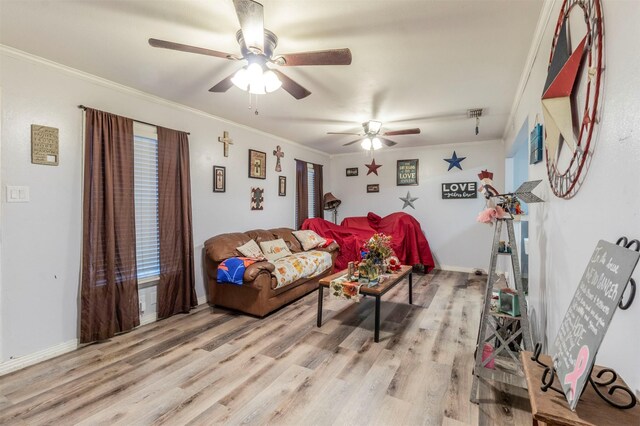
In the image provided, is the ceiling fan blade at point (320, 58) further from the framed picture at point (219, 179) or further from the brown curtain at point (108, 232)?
the framed picture at point (219, 179)

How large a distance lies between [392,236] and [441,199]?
1275 millimetres

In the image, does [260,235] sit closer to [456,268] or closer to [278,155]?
[278,155]

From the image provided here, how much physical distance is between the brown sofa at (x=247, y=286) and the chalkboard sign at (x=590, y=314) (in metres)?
2.70

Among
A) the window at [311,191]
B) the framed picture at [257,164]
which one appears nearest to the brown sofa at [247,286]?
the framed picture at [257,164]

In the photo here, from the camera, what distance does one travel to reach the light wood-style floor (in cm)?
178

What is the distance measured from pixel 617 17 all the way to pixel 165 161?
3501 millimetres

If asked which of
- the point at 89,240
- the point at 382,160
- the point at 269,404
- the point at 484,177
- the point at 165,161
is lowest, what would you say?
the point at 269,404

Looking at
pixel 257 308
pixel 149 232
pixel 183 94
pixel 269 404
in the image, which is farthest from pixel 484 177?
pixel 149 232

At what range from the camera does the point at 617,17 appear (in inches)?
35.8

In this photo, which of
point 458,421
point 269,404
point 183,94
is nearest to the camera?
point 458,421

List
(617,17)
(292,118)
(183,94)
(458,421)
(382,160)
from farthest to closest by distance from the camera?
1. (382,160)
2. (292,118)
3. (183,94)
4. (458,421)
5. (617,17)

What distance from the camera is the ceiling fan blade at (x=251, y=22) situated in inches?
55.6

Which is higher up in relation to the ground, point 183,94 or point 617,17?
point 183,94

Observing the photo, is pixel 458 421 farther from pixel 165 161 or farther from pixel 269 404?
pixel 165 161
